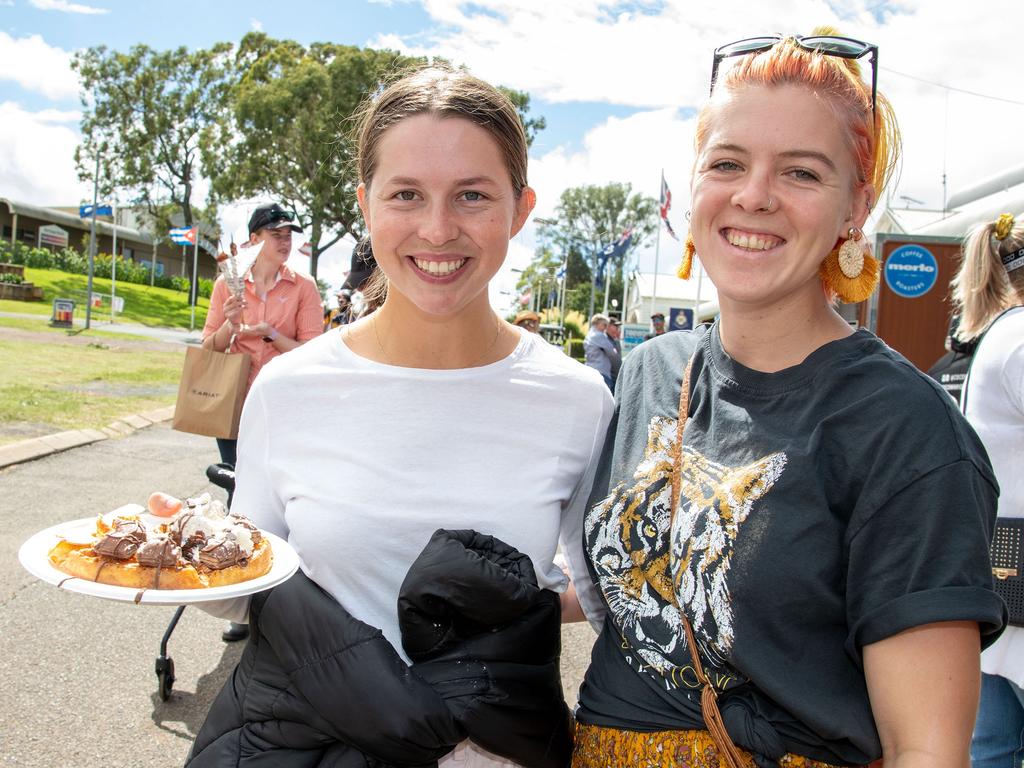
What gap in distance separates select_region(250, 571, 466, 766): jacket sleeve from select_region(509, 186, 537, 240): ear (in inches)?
42.0

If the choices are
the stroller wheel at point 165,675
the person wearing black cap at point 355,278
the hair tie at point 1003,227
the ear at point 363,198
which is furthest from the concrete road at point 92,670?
the hair tie at point 1003,227

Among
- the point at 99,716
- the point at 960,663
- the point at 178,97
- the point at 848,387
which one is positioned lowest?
the point at 99,716

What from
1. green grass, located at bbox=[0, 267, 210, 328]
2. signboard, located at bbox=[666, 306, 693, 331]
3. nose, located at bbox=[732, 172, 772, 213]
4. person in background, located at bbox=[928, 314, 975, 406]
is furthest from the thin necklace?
green grass, located at bbox=[0, 267, 210, 328]

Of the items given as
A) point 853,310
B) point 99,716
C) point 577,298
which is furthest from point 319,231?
point 577,298

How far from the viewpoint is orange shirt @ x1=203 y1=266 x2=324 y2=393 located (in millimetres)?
5168

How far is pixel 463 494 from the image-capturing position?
184 centimetres

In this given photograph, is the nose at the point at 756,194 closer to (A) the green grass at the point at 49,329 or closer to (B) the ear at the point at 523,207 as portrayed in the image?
(B) the ear at the point at 523,207

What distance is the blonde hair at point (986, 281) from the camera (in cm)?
299

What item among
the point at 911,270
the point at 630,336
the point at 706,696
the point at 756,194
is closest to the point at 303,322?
the point at 756,194

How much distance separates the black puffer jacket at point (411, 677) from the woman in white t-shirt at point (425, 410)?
17 centimetres

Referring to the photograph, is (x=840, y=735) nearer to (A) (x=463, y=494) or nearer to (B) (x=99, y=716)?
(A) (x=463, y=494)

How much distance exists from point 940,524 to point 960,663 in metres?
0.25

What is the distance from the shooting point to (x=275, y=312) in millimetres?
5234

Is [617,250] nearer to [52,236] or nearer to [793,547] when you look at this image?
[793,547]
